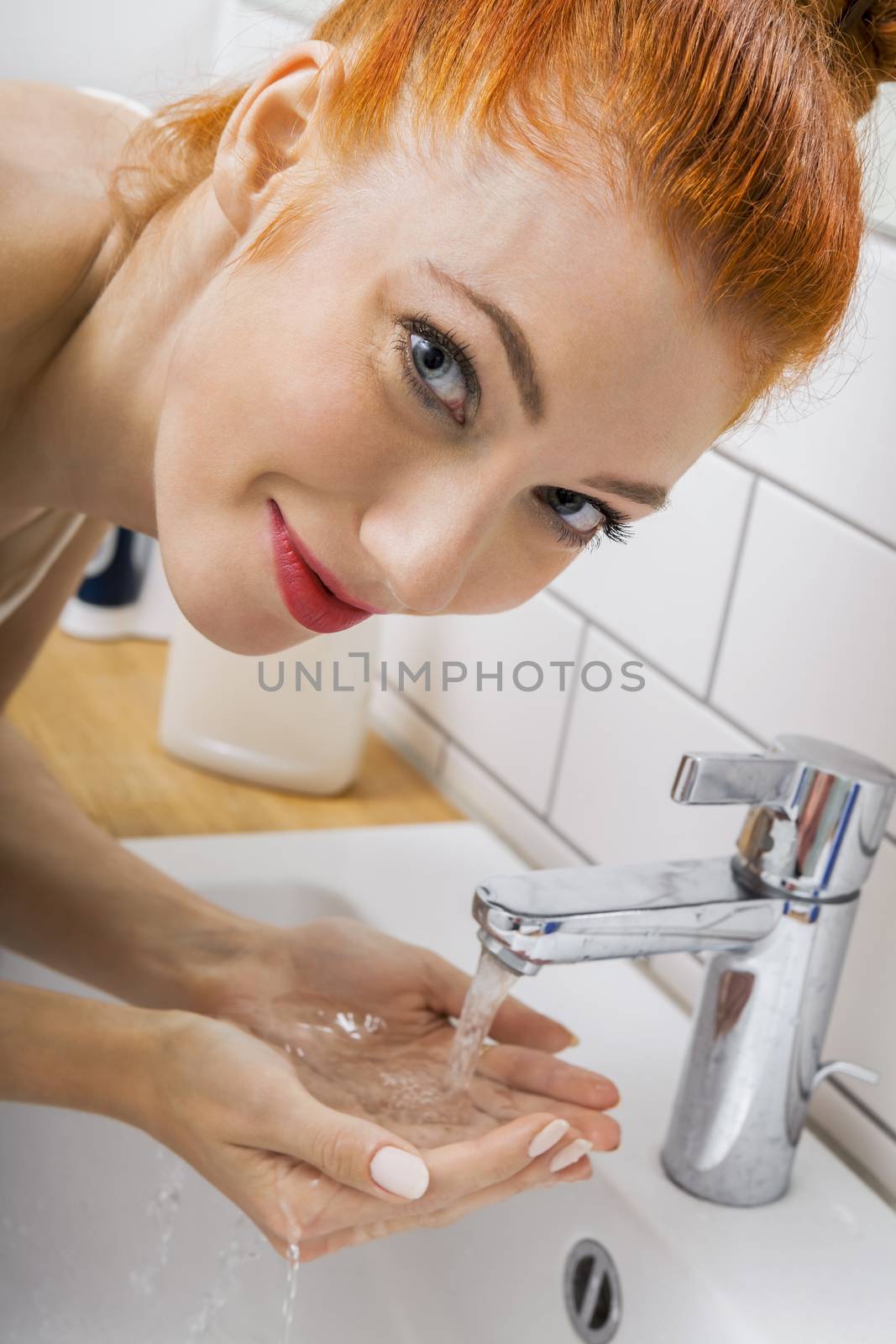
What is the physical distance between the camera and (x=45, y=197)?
730mm

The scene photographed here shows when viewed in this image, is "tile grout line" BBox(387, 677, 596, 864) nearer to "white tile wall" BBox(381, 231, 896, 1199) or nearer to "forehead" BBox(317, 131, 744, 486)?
"white tile wall" BBox(381, 231, 896, 1199)

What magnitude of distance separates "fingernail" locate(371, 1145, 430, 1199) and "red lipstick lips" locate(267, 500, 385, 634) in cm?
22

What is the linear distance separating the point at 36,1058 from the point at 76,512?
0.33 metres

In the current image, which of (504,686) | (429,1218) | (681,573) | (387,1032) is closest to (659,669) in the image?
(681,573)

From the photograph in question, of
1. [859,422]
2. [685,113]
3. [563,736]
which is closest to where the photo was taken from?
[685,113]

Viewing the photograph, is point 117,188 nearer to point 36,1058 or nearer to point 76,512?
point 76,512

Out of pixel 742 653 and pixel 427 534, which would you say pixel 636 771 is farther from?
pixel 427 534

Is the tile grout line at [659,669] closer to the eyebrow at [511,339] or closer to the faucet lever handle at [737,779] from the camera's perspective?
the faucet lever handle at [737,779]

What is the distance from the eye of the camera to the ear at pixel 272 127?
0.57m

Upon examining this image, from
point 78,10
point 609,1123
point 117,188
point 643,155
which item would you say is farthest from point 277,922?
point 78,10

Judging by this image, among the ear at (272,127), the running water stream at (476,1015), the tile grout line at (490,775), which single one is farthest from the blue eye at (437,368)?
the tile grout line at (490,775)

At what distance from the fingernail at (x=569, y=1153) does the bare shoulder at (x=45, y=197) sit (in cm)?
47

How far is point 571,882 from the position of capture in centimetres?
60

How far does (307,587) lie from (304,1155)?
0.75 feet
